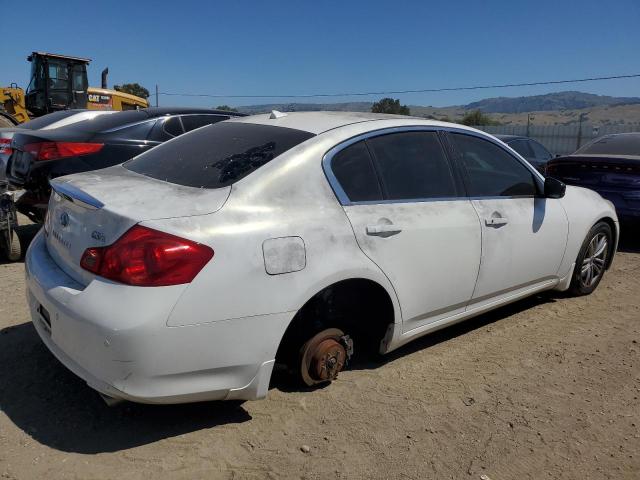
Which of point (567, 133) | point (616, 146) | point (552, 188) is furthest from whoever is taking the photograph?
point (567, 133)

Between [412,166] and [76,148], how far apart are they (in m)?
3.57

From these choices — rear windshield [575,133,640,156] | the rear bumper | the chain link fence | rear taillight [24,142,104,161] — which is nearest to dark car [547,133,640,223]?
rear windshield [575,133,640,156]

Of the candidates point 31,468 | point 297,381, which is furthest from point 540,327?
point 31,468

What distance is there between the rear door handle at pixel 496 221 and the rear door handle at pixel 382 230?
2.73ft

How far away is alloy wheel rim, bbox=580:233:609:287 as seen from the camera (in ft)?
16.1

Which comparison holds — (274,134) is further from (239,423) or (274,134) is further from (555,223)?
(555,223)

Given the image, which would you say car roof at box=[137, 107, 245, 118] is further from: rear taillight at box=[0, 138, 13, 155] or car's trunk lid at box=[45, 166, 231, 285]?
car's trunk lid at box=[45, 166, 231, 285]

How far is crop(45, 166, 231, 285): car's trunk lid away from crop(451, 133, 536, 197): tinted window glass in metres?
1.82

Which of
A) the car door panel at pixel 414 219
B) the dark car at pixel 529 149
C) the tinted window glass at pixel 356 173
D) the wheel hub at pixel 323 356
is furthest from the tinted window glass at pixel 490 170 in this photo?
the dark car at pixel 529 149

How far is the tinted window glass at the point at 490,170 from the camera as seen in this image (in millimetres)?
3816

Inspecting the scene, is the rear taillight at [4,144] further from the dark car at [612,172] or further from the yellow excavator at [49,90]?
the yellow excavator at [49,90]

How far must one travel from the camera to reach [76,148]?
548 cm

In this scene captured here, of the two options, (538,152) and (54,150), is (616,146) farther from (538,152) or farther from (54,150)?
(54,150)

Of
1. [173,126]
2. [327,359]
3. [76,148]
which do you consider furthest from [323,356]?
[173,126]
